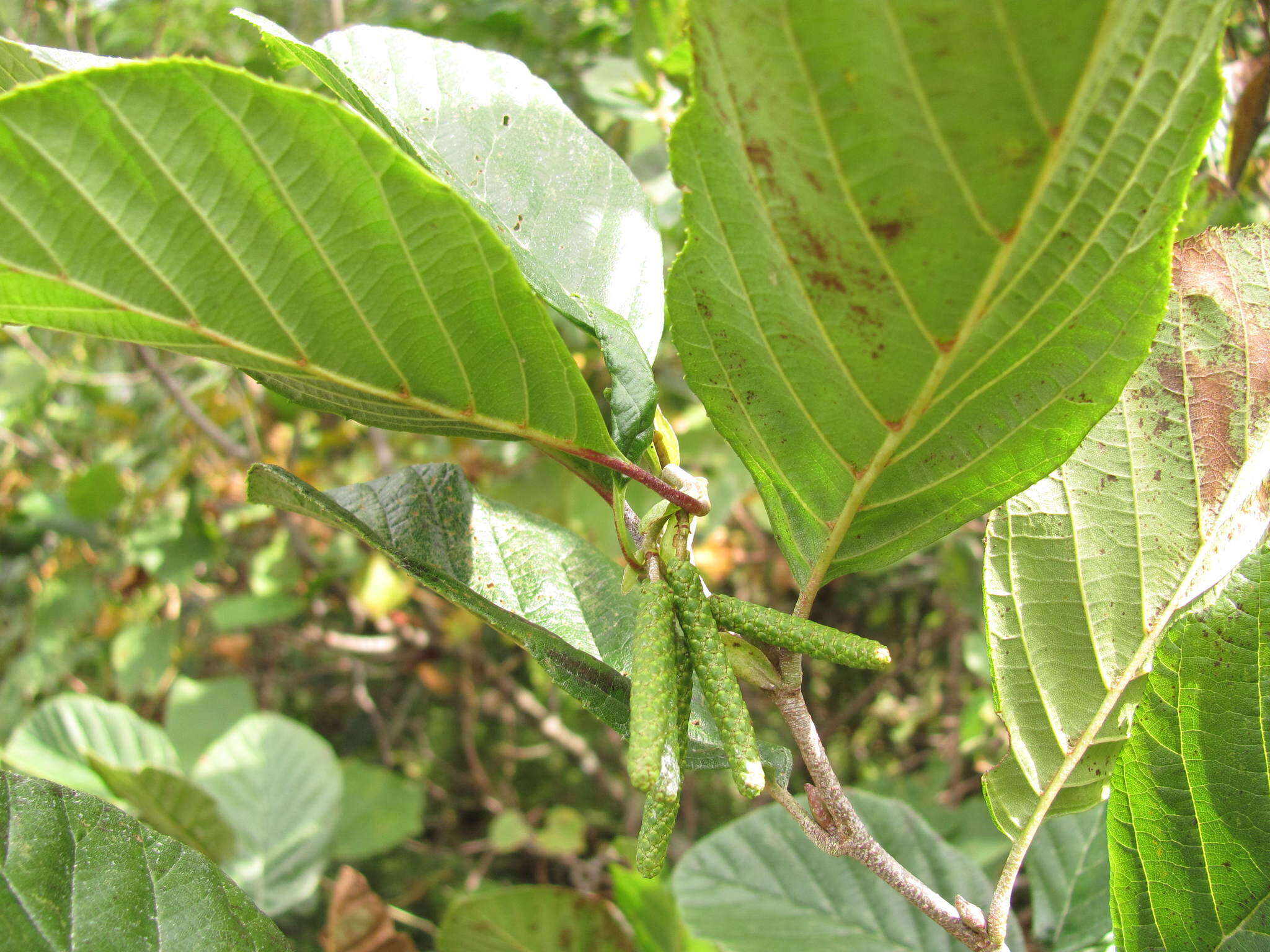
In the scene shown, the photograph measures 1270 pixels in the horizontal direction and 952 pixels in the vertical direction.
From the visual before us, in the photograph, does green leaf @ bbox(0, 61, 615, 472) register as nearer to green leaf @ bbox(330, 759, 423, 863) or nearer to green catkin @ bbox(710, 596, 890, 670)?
green catkin @ bbox(710, 596, 890, 670)

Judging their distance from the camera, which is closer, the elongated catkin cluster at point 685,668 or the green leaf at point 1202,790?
the elongated catkin cluster at point 685,668

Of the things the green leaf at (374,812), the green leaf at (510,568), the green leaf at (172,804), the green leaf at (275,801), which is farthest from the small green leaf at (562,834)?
the green leaf at (510,568)

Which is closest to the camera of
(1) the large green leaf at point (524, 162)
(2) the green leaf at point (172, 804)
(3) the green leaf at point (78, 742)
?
(1) the large green leaf at point (524, 162)

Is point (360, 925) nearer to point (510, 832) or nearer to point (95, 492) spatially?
point (510, 832)

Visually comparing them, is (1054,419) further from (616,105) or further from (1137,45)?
(616,105)

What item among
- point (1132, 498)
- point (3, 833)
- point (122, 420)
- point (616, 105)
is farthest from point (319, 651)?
point (1132, 498)

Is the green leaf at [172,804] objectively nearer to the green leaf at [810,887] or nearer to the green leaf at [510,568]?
the green leaf at [810,887]

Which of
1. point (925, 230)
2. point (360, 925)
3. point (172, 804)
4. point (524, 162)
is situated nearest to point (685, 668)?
point (925, 230)
